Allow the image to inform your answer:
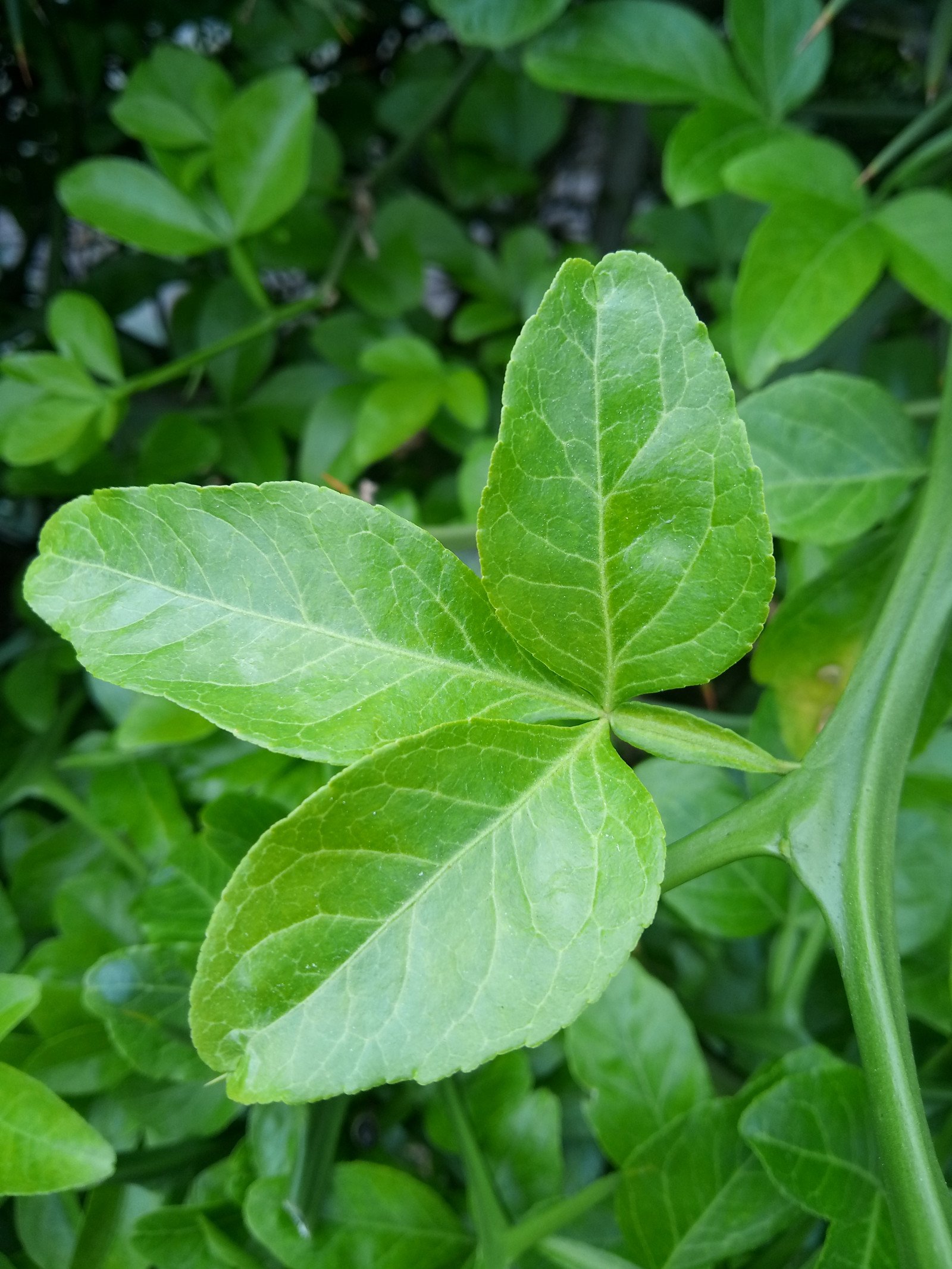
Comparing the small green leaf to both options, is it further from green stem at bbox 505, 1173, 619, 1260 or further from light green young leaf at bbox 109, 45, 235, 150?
green stem at bbox 505, 1173, 619, 1260

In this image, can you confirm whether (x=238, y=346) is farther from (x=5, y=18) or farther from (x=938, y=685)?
(x=938, y=685)

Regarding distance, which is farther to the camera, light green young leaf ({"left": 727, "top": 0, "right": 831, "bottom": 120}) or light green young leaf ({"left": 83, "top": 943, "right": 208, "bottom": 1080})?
light green young leaf ({"left": 727, "top": 0, "right": 831, "bottom": 120})

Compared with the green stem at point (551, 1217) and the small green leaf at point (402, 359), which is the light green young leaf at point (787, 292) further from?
the green stem at point (551, 1217)

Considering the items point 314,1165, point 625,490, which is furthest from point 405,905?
point 314,1165

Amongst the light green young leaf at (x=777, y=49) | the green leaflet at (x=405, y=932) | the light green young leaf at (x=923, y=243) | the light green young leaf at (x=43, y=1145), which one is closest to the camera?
the green leaflet at (x=405, y=932)

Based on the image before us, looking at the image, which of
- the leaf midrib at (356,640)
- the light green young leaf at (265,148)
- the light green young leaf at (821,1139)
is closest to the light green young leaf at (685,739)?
the leaf midrib at (356,640)

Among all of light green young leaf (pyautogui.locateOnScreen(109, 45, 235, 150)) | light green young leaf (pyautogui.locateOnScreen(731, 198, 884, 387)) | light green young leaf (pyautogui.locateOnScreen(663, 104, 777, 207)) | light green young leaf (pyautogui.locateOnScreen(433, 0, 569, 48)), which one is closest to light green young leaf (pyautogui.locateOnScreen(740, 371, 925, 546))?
light green young leaf (pyautogui.locateOnScreen(731, 198, 884, 387))
